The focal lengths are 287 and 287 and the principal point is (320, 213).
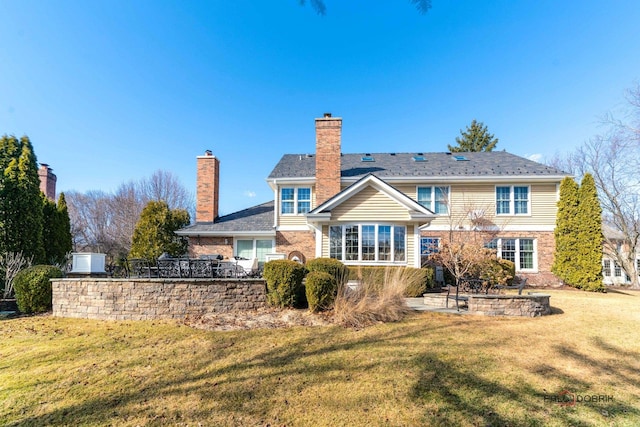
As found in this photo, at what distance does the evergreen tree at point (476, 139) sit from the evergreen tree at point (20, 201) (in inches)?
1463

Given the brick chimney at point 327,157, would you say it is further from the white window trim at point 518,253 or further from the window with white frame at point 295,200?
the white window trim at point 518,253

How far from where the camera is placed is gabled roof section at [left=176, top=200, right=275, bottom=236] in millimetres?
15117

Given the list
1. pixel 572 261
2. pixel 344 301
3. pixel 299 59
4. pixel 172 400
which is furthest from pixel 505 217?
pixel 172 400

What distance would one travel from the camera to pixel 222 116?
61.3 ft

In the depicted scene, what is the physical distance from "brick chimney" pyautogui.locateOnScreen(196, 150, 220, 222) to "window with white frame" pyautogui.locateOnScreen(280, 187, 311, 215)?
12.9 ft

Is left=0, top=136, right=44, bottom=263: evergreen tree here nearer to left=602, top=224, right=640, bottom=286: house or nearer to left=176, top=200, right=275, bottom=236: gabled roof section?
left=176, top=200, right=275, bottom=236: gabled roof section

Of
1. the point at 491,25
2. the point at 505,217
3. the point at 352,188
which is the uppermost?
the point at 491,25

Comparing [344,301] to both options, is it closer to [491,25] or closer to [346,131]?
[346,131]

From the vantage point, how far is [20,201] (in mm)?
11180

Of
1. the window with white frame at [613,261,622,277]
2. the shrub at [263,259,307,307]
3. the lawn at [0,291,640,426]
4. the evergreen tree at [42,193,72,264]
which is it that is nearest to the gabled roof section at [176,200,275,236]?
the evergreen tree at [42,193,72,264]

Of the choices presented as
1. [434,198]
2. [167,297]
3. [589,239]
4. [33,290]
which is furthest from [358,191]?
[33,290]

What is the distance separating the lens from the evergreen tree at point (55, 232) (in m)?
13.9

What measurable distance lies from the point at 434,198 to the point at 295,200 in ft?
25.5

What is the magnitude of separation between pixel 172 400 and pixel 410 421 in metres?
3.21
